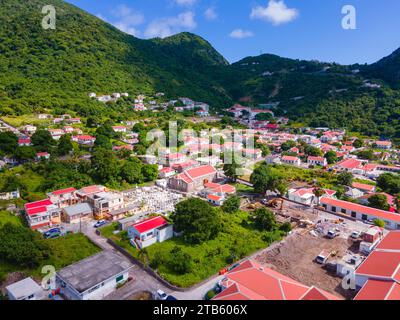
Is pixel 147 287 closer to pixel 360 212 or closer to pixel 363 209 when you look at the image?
pixel 360 212

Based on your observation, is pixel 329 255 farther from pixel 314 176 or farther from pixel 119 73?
pixel 119 73

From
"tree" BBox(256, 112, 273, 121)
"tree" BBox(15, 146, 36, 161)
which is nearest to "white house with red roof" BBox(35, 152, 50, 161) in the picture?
"tree" BBox(15, 146, 36, 161)

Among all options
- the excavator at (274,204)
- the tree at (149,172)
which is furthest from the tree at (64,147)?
the excavator at (274,204)

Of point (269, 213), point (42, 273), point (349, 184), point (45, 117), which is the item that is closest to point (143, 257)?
point (42, 273)

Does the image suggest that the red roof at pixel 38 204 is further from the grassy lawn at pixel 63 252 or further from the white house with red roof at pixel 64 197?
the grassy lawn at pixel 63 252

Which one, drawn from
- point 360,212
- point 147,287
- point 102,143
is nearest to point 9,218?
point 147,287

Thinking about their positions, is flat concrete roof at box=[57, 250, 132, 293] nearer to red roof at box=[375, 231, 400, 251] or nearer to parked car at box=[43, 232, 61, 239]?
parked car at box=[43, 232, 61, 239]
